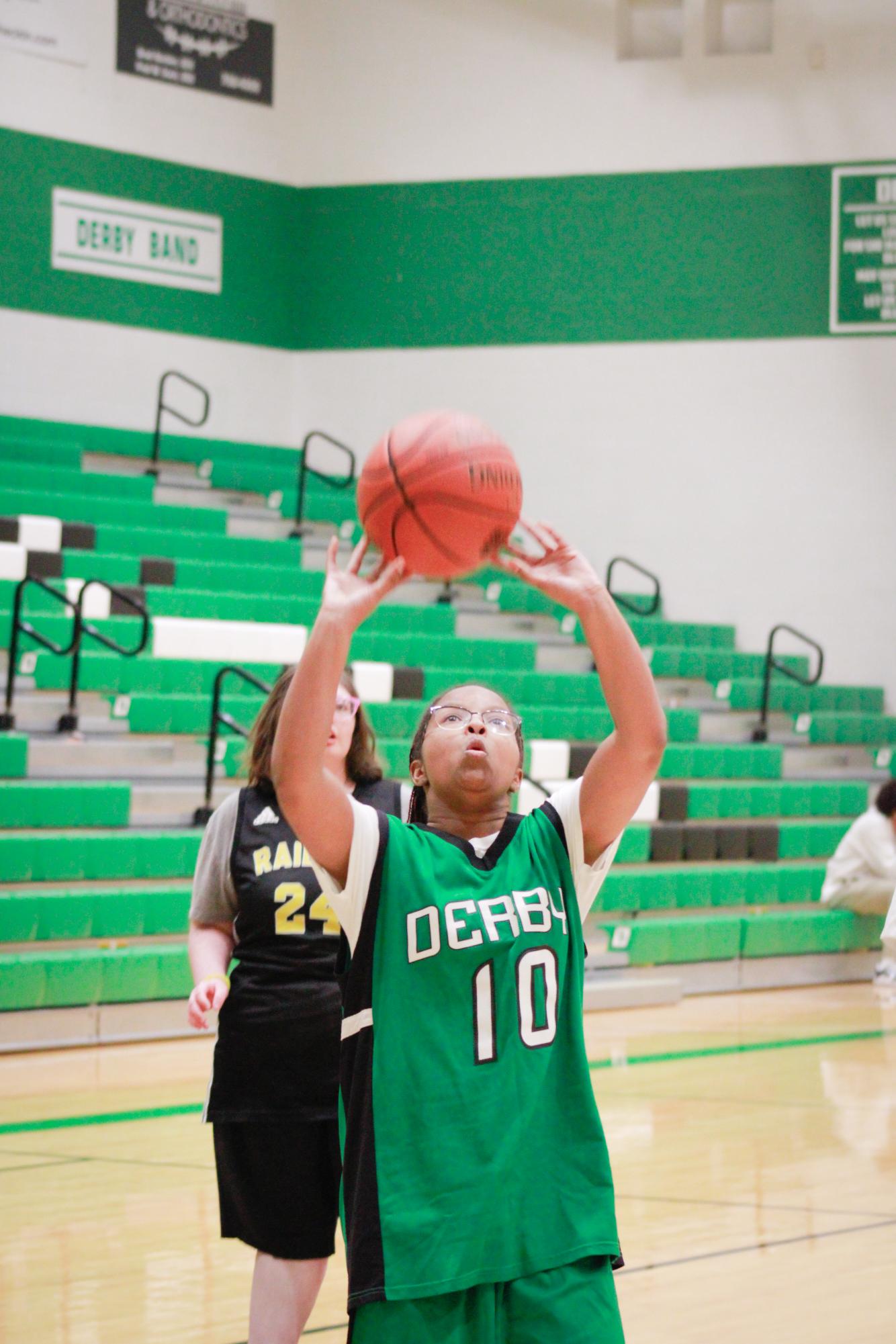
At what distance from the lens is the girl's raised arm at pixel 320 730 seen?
A: 2.11 m

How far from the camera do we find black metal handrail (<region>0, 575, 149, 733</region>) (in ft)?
25.3

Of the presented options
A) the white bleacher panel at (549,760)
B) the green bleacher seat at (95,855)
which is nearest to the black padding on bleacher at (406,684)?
the white bleacher panel at (549,760)

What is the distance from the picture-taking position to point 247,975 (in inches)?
120

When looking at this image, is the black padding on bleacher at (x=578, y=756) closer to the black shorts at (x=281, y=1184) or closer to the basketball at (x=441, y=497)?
the black shorts at (x=281, y=1184)

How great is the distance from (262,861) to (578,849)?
917 mm

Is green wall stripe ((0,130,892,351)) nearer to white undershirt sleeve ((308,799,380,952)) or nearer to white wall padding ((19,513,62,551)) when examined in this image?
white wall padding ((19,513,62,551))

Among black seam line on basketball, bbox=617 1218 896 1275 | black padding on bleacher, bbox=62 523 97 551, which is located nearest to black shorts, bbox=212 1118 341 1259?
black seam line on basketball, bbox=617 1218 896 1275

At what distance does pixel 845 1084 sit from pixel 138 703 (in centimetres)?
366

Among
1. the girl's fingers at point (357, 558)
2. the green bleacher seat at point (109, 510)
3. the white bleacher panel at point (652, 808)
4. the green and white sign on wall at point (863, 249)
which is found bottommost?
the white bleacher panel at point (652, 808)

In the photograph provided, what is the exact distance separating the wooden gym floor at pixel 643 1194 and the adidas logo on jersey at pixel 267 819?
109 cm

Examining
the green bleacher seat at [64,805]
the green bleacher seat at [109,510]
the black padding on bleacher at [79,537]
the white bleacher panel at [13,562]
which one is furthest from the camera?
the green bleacher seat at [109,510]

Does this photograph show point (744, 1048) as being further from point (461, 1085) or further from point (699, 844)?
point (461, 1085)

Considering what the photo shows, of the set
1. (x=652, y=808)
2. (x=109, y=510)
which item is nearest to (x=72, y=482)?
(x=109, y=510)

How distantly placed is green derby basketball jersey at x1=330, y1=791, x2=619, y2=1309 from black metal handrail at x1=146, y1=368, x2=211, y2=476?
9.68 m
